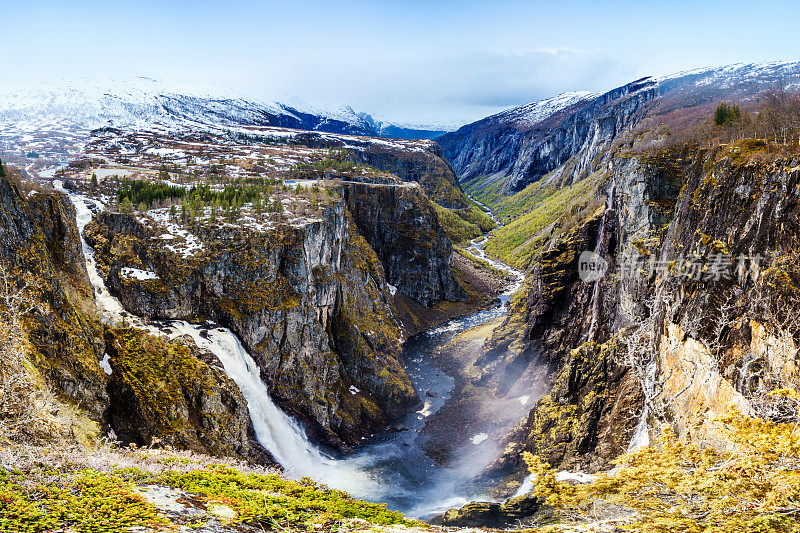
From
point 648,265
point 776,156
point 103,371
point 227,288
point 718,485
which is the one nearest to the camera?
point 718,485

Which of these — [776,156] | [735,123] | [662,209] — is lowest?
[662,209]

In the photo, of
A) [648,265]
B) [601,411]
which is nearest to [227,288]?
[601,411]

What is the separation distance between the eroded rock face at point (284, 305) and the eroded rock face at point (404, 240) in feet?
136

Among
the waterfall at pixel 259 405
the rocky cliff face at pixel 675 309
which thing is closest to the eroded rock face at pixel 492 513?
the rocky cliff face at pixel 675 309

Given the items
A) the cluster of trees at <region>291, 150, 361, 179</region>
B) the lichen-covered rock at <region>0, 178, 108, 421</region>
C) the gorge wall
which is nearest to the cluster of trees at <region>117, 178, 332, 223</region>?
the gorge wall

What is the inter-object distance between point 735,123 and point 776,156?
31191 mm

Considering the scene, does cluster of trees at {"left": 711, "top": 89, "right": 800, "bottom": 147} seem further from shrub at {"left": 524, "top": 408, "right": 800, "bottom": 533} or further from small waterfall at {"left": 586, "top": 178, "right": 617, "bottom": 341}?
shrub at {"left": 524, "top": 408, "right": 800, "bottom": 533}

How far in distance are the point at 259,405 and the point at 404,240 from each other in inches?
2840

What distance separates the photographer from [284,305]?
5812cm

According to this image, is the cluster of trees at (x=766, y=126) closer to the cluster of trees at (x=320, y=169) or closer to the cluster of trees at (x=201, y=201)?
the cluster of trees at (x=201, y=201)

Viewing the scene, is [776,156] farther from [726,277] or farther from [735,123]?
[735,123]

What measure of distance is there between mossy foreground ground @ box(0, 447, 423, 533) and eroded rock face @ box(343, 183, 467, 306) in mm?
93682

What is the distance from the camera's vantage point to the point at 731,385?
28062 mm

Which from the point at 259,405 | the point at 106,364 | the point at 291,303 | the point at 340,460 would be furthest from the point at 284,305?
the point at 106,364
